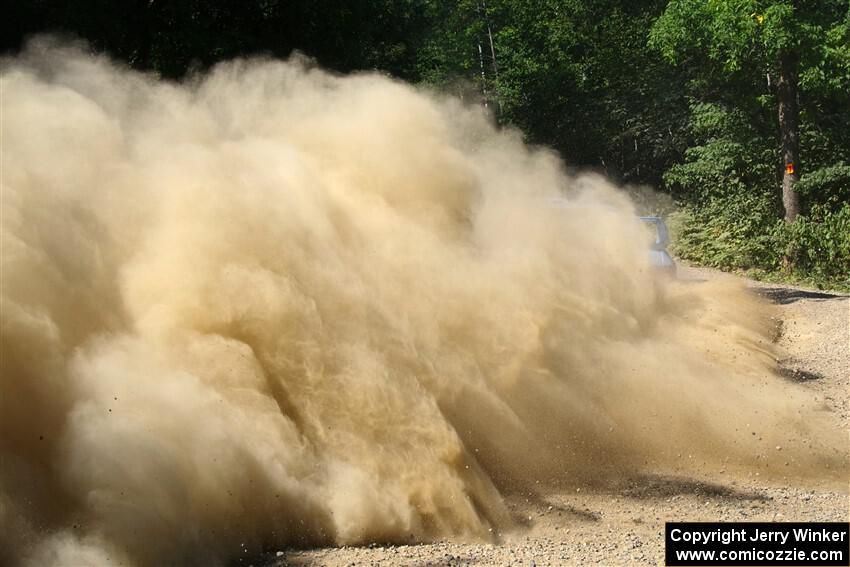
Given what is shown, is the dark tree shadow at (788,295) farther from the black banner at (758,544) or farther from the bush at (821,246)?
the black banner at (758,544)

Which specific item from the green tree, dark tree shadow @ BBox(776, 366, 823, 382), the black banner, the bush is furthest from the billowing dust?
the bush

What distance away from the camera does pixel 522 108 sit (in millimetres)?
41000

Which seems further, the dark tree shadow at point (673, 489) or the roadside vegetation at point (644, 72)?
the roadside vegetation at point (644, 72)

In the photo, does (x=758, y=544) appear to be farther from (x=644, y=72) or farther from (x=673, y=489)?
(x=644, y=72)

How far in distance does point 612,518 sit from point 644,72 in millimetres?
31906

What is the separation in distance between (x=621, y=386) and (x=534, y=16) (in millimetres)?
33950

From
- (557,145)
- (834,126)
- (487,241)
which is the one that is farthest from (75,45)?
(557,145)

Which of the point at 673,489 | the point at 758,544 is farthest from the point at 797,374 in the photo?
the point at 758,544

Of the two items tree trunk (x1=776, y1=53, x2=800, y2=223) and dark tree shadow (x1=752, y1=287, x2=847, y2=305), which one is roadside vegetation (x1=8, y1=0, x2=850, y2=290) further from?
A: dark tree shadow (x1=752, y1=287, x2=847, y2=305)

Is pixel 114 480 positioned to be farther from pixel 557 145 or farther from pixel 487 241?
pixel 557 145

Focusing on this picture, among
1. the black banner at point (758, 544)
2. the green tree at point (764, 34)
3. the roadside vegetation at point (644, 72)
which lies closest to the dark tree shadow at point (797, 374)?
the black banner at point (758, 544)

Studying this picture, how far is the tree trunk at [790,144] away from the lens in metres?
28.1

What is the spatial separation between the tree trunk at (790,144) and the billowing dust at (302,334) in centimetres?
1582

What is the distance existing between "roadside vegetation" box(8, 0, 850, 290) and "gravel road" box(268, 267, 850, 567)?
9.12 m
